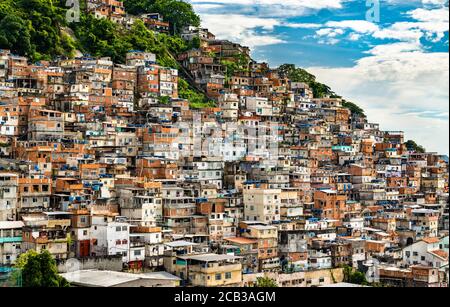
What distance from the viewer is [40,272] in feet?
21.3

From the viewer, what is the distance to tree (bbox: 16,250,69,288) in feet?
20.9

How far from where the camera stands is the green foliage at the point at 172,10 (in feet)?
61.0

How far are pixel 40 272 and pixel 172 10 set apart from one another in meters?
13.1

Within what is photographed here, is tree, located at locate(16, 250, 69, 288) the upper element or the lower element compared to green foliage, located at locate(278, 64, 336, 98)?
lower

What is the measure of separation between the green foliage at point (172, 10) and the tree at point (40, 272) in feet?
41.1

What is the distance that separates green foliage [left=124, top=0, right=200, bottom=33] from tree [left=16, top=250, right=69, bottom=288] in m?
12.5

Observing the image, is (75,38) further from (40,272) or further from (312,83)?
(40,272)

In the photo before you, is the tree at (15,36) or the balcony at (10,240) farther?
the tree at (15,36)

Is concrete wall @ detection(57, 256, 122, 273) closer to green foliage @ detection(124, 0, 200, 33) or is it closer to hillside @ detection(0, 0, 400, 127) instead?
hillside @ detection(0, 0, 400, 127)

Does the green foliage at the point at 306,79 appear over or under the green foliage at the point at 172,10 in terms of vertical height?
under

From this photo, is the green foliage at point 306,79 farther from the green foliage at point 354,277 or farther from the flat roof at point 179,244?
the flat roof at point 179,244

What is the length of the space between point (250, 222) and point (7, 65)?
17.7ft

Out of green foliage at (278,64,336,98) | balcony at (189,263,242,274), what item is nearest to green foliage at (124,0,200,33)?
green foliage at (278,64,336,98)

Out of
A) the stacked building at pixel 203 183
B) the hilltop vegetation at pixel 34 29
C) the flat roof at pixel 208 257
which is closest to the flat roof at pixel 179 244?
the stacked building at pixel 203 183
